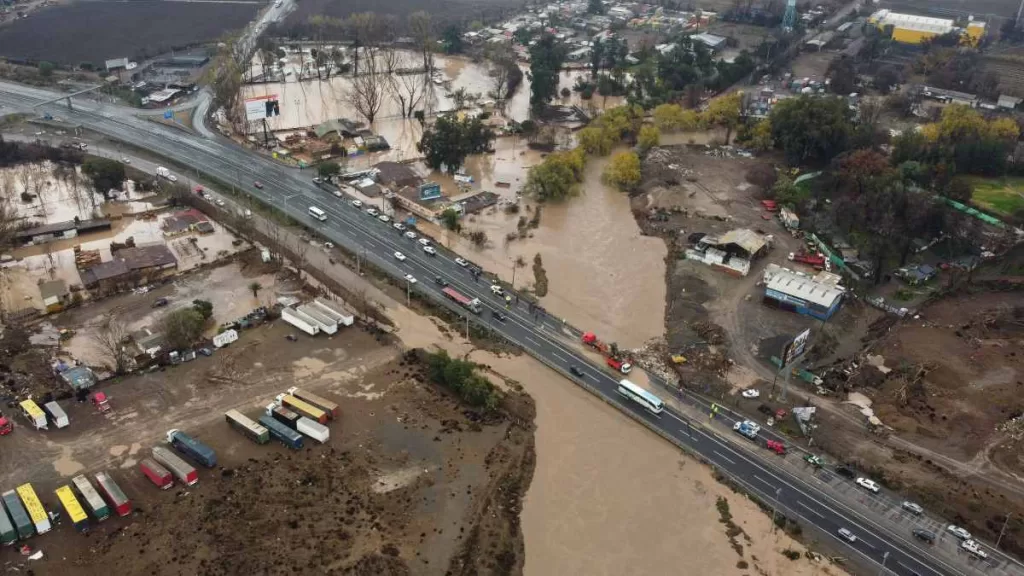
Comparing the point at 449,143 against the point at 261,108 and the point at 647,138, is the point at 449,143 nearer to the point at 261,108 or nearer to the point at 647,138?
the point at 647,138

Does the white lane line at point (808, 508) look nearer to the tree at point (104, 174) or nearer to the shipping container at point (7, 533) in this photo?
the shipping container at point (7, 533)

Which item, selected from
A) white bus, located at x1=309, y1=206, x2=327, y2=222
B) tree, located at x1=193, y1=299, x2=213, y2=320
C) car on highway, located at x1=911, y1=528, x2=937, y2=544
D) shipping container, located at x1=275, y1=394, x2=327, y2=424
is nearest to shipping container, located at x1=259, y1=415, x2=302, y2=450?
shipping container, located at x1=275, y1=394, x2=327, y2=424

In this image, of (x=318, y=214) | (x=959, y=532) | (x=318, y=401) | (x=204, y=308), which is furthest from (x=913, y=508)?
(x=318, y=214)

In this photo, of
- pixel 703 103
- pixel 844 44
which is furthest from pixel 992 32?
pixel 703 103

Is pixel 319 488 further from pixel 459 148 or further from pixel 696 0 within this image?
pixel 696 0

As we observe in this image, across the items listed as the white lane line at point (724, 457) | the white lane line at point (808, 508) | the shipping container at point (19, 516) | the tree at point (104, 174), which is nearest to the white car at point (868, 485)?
the white lane line at point (808, 508)

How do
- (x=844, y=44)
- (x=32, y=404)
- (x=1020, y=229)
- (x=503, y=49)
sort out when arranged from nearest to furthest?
1. (x=32, y=404)
2. (x=1020, y=229)
3. (x=503, y=49)
4. (x=844, y=44)

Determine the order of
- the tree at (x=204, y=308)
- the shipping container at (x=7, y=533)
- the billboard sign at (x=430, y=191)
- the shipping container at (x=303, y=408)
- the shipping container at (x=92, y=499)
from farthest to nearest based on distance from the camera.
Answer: the billboard sign at (x=430, y=191), the tree at (x=204, y=308), the shipping container at (x=303, y=408), the shipping container at (x=92, y=499), the shipping container at (x=7, y=533)
